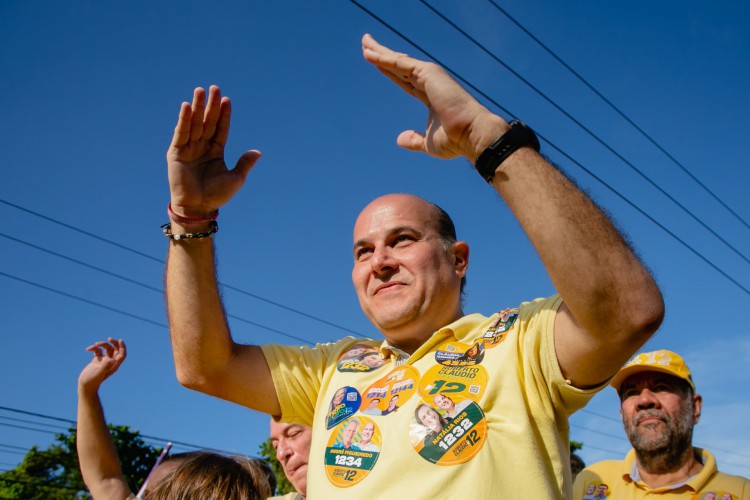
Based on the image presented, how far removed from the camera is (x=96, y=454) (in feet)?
12.1

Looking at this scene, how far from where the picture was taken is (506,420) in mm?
1898

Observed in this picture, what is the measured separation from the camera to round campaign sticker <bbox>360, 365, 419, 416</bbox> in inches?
81.8

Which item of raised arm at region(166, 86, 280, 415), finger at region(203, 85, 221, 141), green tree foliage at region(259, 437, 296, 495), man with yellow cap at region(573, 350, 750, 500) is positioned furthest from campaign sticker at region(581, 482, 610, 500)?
green tree foliage at region(259, 437, 296, 495)

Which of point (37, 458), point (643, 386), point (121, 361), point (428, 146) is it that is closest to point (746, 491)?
point (643, 386)

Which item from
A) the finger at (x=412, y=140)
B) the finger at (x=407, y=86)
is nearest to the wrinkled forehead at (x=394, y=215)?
the finger at (x=412, y=140)

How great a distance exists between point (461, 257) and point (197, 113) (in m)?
1.17

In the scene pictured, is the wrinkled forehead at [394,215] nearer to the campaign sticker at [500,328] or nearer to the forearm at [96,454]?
the campaign sticker at [500,328]

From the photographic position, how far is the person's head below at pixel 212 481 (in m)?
2.96

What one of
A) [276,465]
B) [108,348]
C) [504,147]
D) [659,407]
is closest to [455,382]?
[504,147]

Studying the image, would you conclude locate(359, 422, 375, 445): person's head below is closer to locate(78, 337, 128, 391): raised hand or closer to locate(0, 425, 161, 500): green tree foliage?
locate(78, 337, 128, 391): raised hand

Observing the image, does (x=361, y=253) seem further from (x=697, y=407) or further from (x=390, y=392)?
(x=697, y=407)

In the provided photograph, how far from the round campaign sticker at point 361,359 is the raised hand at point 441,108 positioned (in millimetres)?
765

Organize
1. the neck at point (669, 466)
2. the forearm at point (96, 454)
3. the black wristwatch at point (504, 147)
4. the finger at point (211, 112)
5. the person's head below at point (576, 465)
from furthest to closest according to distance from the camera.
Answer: the person's head below at point (576, 465), the neck at point (669, 466), the forearm at point (96, 454), the finger at point (211, 112), the black wristwatch at point (504, 147)

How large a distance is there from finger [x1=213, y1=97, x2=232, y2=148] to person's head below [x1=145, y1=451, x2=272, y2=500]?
153 centimetres
